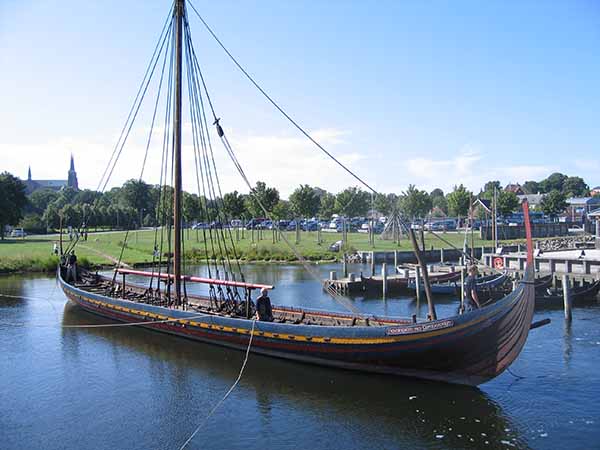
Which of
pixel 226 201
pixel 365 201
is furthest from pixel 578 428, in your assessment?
pixel 365 201

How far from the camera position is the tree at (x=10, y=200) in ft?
252

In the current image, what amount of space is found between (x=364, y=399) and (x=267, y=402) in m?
2.85

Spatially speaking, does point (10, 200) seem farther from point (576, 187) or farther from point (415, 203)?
point (576, 187)

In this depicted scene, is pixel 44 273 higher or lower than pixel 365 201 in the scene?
lower

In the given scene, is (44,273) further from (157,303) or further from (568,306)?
(568,306)

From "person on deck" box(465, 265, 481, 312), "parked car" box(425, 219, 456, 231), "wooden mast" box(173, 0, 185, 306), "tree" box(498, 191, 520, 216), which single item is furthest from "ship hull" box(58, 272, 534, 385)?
"parked car" box(425, 219, 456, 231)

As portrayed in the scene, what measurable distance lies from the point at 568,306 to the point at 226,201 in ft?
175

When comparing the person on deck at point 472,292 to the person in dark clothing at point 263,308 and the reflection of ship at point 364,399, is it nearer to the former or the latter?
the reflection of ship at point 364,399

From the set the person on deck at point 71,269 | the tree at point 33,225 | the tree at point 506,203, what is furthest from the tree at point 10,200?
the tree at point 506,203

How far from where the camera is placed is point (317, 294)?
121 ft

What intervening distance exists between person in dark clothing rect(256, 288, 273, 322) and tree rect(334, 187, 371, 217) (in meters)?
62.0

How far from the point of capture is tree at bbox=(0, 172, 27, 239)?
76.7 meters

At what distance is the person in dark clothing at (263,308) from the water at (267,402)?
1498 mm

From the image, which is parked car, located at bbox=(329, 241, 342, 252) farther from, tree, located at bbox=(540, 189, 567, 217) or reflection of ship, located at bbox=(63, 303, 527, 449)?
tree, located at bbox=(540, 189, 567, 217)
